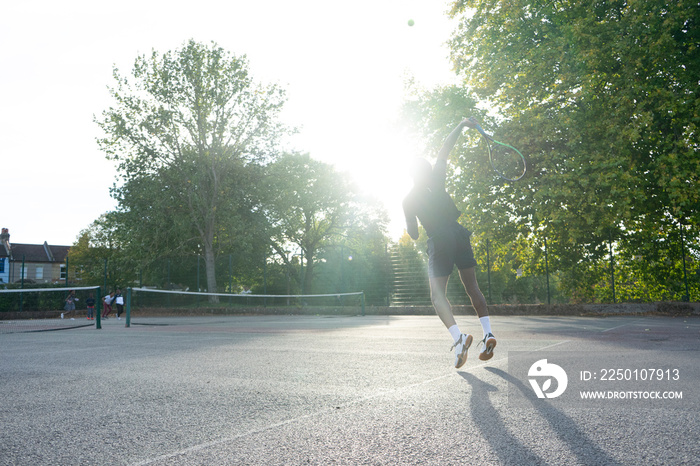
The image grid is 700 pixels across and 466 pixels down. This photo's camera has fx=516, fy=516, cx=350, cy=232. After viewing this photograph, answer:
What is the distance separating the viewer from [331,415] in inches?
135

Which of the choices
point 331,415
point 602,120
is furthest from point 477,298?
point 602,120

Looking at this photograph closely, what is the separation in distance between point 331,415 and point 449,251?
102 inches

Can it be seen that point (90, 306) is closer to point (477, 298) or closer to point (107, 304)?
point (107, 304)

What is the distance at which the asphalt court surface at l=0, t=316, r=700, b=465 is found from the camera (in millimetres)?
2584

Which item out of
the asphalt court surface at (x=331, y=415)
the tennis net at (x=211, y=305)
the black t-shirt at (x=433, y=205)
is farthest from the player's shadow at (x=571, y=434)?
the tennis net at (x=211, y=305)

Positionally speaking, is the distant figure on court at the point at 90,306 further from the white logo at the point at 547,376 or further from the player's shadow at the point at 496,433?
the player's shadow at the point at 496,433

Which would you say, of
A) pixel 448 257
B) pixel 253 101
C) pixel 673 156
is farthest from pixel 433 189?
pixel 253 101

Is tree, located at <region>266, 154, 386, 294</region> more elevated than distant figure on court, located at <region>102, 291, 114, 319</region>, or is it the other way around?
tree, located at <region>266, 154, 386, 294</region>

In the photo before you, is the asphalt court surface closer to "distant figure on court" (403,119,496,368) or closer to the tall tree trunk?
"distant figure on court" (403,119,496,368)

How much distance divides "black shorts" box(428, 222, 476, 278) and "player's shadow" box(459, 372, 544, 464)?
162 cm

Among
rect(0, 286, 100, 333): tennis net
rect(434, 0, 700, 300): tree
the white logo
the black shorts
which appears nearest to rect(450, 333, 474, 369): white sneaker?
the white logo

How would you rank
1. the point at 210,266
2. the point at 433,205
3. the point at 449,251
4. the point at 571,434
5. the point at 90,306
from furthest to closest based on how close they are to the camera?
the point at 210,266 → the point at 90,306 → the point at 433,205 → the point at 449,251 → the point at 571,434

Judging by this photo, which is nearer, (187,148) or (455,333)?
(455,333)

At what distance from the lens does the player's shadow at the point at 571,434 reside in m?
2.43
